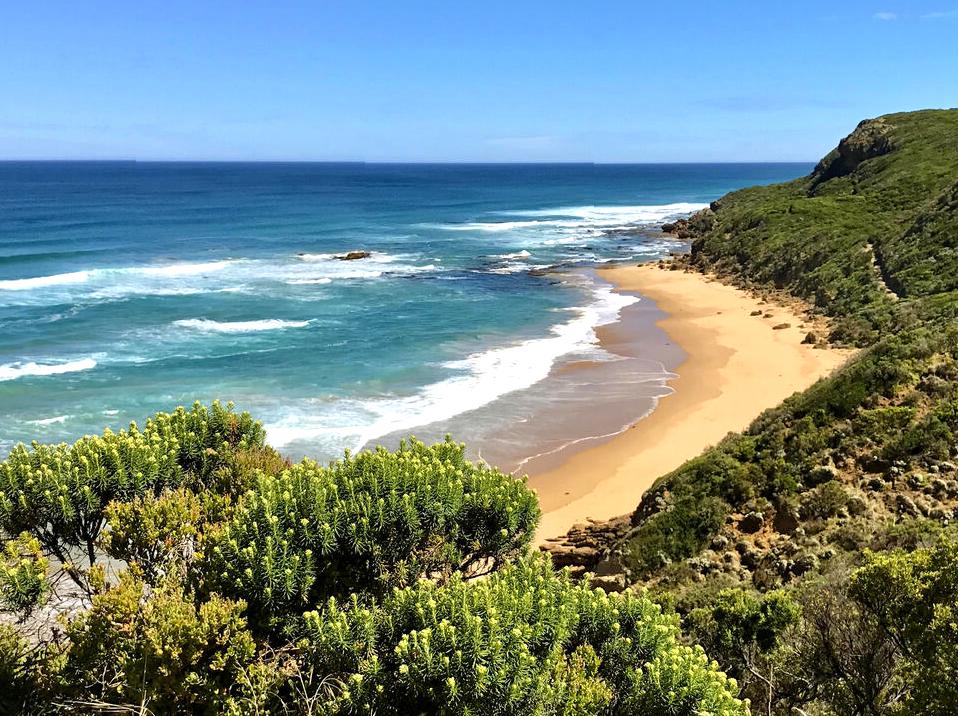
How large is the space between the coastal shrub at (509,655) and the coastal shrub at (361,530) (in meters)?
0.66

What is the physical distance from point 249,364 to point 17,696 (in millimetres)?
24483

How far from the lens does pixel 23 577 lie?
23.6 ft

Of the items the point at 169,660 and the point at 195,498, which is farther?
the point at 195,498

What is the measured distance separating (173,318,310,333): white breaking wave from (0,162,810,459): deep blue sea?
0.54 feet

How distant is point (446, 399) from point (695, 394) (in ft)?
31.2

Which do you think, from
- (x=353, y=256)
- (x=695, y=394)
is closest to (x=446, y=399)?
(x=695, y=394)

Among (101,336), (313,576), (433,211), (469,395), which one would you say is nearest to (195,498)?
(313,576)

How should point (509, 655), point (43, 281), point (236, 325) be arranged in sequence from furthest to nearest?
point (43, 281) < point (236, 325) < point (509, 655)

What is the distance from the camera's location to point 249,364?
30.8m

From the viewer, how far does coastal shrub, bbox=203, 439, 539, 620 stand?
7.40 meters

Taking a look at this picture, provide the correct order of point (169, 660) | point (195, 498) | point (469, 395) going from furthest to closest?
point (469, 395) < point (195, 498) < point (169, 660)

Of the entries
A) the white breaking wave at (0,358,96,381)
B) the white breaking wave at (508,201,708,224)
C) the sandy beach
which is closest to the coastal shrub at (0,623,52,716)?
the sandy beach

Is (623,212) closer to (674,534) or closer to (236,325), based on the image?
(236,325)

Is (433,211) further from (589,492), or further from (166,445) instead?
(166,445)
